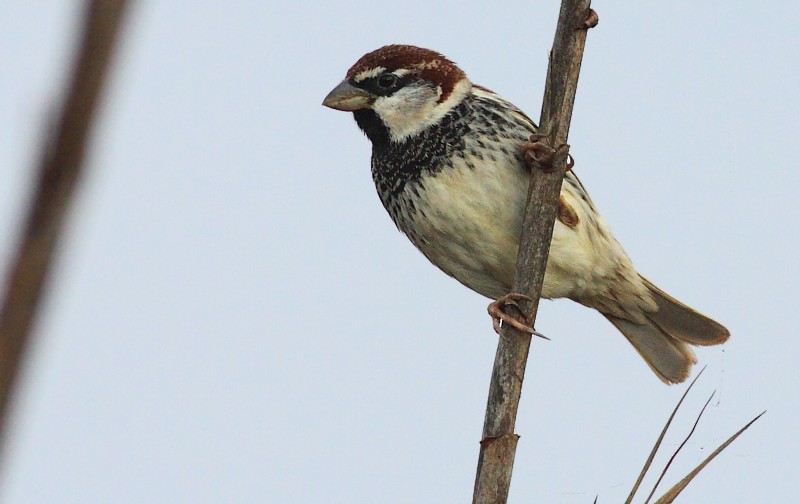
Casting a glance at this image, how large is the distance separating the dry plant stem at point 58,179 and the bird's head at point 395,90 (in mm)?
3485

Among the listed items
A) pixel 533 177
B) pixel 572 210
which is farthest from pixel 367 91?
pixel 533 177

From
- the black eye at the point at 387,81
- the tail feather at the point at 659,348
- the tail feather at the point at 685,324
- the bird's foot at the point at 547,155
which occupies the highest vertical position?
the black eye at the point at 387,81

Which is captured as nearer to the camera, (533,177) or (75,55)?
(75,55)

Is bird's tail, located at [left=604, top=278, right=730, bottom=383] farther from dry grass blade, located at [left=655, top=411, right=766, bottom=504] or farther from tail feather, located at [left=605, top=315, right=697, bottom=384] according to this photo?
dry grass blade, located at [left=655, top=411, right=766, bottom=504]

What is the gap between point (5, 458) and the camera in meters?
0.32

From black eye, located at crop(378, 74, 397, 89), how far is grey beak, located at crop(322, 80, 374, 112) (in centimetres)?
6

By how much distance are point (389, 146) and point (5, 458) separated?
354cm

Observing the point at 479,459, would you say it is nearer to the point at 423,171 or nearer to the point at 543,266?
the point at 543,266

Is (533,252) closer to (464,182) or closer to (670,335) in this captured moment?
(464,182)

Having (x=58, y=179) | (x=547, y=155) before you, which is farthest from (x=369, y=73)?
(x=58, y=179)

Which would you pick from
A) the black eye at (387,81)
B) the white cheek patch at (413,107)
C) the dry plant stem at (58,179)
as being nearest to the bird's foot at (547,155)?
the white cheek patch at (413,107)

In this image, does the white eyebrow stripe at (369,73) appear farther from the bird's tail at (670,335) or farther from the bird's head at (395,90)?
the bird's tail at (670,335)

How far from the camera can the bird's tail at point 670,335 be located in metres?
4.38

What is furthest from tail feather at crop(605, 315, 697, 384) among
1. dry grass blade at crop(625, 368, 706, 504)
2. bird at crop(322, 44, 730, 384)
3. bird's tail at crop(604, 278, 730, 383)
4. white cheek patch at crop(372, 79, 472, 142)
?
dry grass blade at crop(625, 368, 706, 504)
